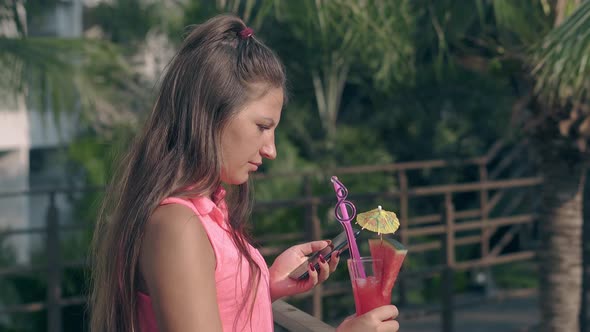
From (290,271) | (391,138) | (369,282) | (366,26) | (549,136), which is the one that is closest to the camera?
(369,282)

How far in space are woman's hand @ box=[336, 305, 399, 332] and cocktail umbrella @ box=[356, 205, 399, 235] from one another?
0.14 m

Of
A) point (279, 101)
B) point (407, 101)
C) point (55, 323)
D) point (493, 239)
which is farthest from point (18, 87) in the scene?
point (493, 239)

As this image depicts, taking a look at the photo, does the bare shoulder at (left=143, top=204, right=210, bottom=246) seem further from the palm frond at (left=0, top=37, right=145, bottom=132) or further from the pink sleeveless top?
the palm frond at (left=0, top=37, right=145, bottom=132)

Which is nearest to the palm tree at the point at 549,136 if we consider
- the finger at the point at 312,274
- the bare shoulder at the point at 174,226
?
the finger at the point at 312,274

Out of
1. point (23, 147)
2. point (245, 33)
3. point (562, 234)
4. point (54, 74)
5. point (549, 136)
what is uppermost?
point (245, 33)

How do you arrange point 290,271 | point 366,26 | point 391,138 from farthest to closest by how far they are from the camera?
point 391,138 → point 366,26 → point 290,271

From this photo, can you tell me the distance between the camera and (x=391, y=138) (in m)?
10.2

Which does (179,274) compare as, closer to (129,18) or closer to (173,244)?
(173,244)

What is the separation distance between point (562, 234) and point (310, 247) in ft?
10.1

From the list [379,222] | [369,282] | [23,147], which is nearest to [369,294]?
[369,282]

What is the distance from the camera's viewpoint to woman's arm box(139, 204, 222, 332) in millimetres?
A: 1590

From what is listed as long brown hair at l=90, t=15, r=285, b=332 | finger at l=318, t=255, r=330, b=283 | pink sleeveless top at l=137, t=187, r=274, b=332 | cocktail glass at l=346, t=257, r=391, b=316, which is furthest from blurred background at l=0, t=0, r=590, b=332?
cocktail glass at l=346, t=257, r=391, b=316

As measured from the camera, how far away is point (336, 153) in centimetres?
968

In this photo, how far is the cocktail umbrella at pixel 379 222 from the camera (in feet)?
5.58
